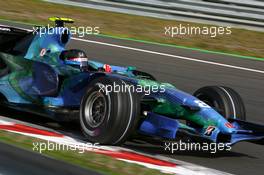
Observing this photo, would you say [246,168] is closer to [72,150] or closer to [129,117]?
[129,117]

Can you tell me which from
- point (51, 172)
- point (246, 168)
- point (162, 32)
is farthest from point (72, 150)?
point (162, 32)

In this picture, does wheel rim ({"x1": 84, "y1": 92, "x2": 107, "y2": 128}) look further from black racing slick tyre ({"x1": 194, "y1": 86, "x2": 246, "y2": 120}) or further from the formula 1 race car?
black racing slick tyre ({"x1": 194, "y1": 86, "x2": 246, "y2": 120})

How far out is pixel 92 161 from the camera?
228 inches

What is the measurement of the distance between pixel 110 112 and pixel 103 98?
0.86 ft

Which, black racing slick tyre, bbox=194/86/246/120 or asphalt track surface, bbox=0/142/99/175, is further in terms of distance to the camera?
black racing slick tyre, bbox=194/86/246/120

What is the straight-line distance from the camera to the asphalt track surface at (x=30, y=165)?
5148 mm

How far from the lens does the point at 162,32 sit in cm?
1625

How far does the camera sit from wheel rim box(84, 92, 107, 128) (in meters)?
6.71

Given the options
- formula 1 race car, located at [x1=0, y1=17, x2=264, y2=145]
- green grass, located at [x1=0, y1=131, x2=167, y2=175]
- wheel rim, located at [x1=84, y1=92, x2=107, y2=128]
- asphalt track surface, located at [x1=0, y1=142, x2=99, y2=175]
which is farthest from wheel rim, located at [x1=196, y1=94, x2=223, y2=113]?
asphalt track surface, located at [x1=0, y1=142, x2=99, y2=175]

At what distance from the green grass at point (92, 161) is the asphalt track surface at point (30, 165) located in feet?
0.80

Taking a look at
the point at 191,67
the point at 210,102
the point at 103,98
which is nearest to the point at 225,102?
the point at 210,102

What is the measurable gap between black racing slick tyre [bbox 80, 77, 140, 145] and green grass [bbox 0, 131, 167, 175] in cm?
41

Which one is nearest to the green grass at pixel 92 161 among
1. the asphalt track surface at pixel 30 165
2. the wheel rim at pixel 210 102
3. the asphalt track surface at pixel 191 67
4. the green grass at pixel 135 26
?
the asphalt track surface at pixel 30 165

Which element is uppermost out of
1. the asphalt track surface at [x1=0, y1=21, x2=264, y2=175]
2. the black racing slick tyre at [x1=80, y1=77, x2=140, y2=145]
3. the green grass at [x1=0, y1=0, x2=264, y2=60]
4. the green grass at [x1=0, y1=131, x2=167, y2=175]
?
the green grass at [x1=0, y1=0, x2=264, y2=60]
